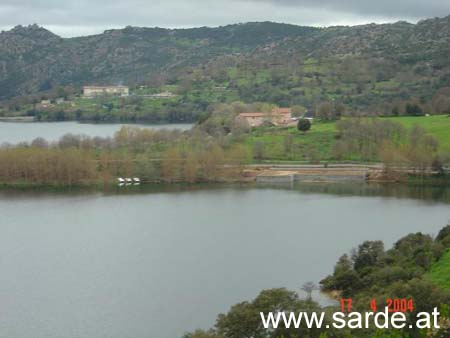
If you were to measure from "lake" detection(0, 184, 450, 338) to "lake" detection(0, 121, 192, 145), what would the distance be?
22.3 m

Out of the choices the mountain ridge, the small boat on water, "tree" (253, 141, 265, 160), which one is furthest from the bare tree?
the mountain ridge

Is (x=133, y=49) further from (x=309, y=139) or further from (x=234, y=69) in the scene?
(x=309, y=139)

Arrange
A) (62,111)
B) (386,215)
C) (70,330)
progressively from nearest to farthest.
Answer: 1. (70,330)
2. (386,215)
3. (62,111)

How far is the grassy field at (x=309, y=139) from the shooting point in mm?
40750

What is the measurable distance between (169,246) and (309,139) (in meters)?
20.4

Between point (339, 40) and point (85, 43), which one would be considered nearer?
point (339, 40)

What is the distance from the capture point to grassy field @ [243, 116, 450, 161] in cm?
4075

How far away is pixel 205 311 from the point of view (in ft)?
57.7

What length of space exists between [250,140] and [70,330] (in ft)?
90.5

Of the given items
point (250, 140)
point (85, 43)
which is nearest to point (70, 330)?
point (250, 140)

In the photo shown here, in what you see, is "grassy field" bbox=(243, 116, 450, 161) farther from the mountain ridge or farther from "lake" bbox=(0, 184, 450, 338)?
the mountain ridge

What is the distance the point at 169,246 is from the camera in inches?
926

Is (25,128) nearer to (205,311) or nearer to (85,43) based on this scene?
(205,311)

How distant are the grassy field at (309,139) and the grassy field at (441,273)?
21.1m
